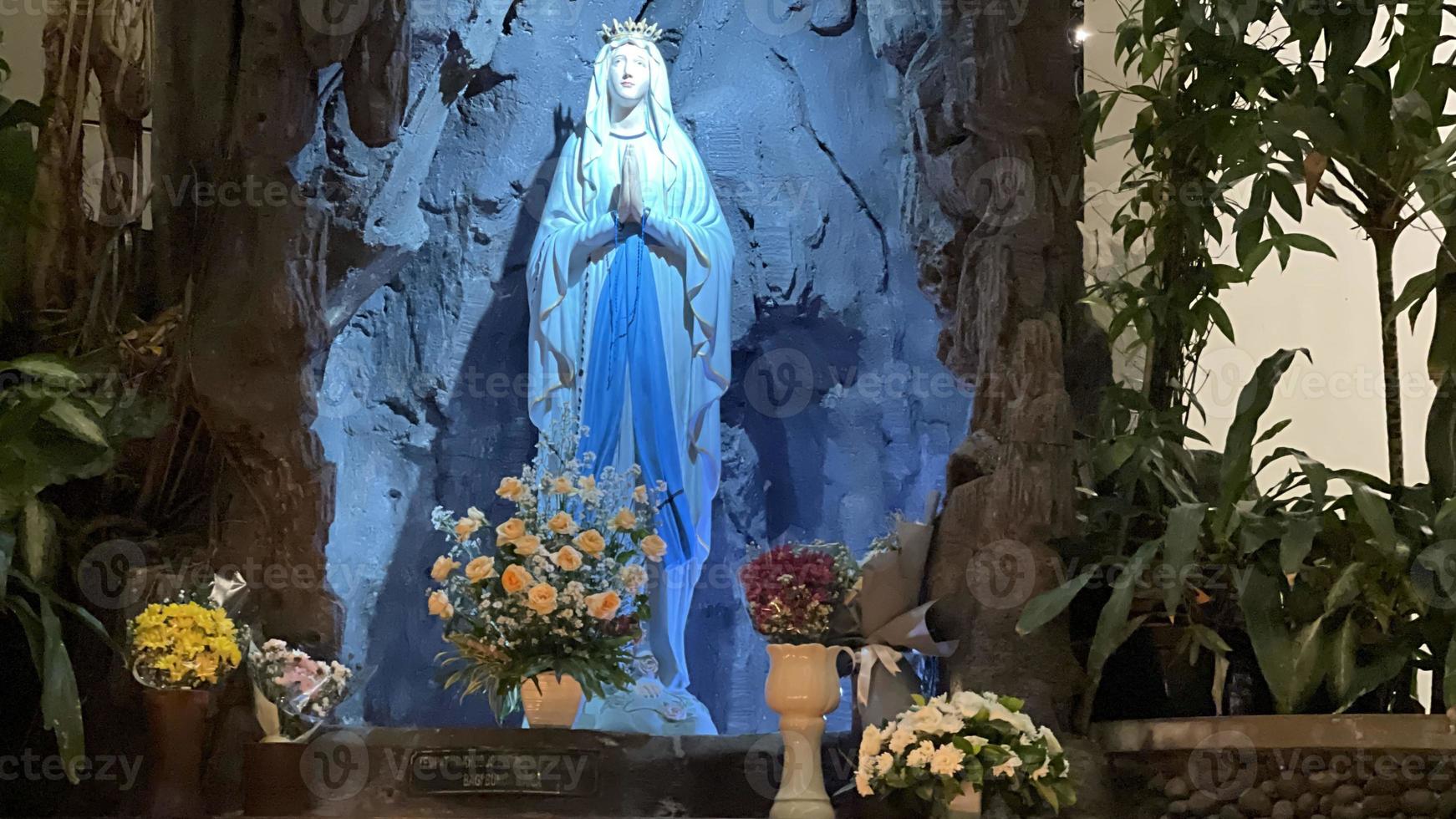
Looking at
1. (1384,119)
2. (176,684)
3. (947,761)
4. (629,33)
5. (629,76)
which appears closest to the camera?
(947,761)

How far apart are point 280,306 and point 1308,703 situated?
8.83 ft

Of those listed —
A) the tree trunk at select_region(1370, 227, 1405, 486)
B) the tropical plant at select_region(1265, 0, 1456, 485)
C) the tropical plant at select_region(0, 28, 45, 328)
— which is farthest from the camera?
the tropical plant at select_region(0, 28, 45, 328)

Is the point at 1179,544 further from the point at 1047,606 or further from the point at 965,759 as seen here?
the point at 965,759

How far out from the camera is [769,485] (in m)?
6.02

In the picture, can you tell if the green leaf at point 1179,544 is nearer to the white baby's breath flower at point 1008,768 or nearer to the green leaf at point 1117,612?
the green leaf at point 1117,612

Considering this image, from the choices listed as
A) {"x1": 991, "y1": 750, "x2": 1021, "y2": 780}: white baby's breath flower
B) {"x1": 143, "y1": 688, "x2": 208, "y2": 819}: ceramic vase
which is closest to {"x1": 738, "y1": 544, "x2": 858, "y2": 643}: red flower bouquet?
{"x1": 991, "y1": 750, "x2": 1021, "y2": 780}: white baby's breath flower

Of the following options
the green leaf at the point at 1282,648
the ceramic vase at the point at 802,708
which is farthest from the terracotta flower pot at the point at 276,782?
the green leaf at the point at 1282,648

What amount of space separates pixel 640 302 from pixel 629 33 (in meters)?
1.01

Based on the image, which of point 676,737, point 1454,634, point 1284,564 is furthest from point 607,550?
point 1454,634

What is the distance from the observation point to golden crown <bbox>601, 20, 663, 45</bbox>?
563 centimetres

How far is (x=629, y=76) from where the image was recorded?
5.53 metres

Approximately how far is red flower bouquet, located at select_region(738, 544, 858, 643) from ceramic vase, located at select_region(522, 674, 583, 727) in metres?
0.49

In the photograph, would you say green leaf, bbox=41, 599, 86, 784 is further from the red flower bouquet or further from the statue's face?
the statue's face

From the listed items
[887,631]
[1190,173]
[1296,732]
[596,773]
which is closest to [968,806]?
[887,631]
